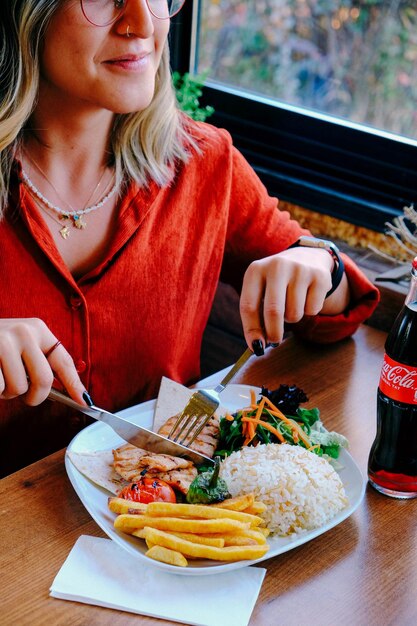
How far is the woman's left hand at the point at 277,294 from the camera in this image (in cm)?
145

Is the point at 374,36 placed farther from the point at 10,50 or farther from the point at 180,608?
the point at 180,608

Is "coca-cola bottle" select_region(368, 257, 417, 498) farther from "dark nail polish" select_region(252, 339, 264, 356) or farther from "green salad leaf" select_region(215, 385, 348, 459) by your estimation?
"dark nail polish" select_region(252, 339, 264, 356)

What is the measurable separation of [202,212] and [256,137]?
3.06ft

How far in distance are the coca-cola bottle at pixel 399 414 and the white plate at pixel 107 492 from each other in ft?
0.17

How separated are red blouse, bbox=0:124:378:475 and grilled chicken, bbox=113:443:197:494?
1.09 ft

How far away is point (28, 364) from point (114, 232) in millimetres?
489

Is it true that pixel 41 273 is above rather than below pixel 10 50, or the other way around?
below

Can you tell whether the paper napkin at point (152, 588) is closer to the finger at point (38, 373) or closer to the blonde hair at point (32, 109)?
the finger at point (38, 373)

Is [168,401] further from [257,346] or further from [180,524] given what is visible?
[180,524]

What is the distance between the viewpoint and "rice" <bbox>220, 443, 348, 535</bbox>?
3.84 feet

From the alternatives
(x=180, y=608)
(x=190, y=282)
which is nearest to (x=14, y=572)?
(x=180, y=608)

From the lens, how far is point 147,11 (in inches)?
57.2

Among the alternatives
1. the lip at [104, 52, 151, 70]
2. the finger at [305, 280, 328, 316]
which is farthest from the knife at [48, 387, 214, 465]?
the lip at [104, 52, 151, 70]

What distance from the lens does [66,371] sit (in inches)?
50.9
